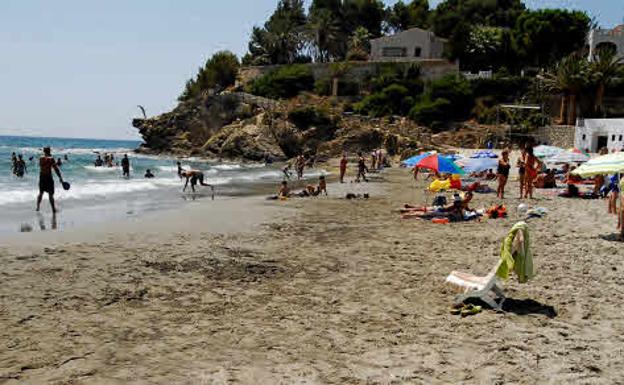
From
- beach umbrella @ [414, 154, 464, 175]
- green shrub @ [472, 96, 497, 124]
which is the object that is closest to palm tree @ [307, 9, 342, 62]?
green shrub @ [472, 96, 497, 124]

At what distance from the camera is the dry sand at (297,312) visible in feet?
15.0

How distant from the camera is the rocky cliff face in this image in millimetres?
48438

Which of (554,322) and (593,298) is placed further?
(593,298)

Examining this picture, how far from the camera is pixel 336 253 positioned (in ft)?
31.1

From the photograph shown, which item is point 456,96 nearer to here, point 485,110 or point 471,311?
point 485,110

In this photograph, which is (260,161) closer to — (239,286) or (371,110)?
(371,110)

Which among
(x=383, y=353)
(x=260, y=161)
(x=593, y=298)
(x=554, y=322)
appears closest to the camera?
(x=383, y=353)

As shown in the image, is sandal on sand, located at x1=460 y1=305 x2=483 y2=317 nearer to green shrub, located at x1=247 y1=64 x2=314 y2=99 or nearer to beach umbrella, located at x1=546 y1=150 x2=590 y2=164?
beach umbrella, located at x1=546 y1=150 x2=590 y2=164

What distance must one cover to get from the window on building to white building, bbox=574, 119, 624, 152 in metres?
26.9

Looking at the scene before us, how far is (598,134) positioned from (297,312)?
125 feet

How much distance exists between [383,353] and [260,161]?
152 ft

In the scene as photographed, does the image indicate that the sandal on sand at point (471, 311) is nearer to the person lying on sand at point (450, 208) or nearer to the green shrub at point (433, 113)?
the person lying on sand at point (450, 208)

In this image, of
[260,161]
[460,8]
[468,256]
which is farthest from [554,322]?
[460,8]

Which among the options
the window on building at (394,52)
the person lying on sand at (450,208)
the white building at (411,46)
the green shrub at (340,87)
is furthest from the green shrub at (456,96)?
the person lying on sand at (450,208)
